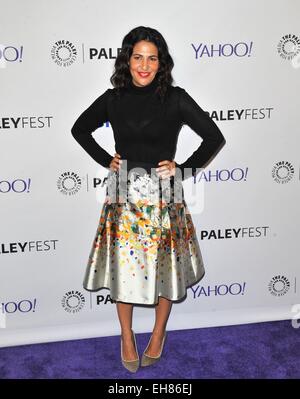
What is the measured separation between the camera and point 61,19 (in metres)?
2.38

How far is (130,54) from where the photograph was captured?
7.18 ft

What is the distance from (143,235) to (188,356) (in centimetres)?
75

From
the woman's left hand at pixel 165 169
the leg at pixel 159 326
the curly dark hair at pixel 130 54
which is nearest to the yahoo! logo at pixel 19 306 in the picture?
the leg at pixel 159 326

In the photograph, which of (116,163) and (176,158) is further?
A: (176,158)

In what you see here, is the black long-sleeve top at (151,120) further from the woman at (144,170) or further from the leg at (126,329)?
the leg at (126,329)

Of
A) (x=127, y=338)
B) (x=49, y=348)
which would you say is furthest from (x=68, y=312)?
(x=127, y=338)

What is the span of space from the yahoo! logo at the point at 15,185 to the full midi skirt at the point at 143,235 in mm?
482

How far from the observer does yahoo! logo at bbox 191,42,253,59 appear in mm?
2496

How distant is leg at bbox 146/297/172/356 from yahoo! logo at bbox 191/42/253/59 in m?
1.23

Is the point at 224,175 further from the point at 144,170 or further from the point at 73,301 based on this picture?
the point at 73,301

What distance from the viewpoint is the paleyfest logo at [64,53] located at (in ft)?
7.86

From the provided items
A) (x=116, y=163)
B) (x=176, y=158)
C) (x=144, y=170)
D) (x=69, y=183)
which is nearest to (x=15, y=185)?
(x=69, y=183)
